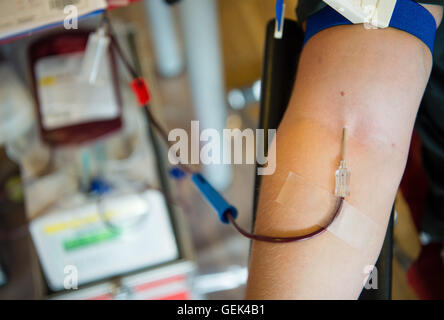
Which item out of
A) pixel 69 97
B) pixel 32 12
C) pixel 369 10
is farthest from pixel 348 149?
pixel 69 97

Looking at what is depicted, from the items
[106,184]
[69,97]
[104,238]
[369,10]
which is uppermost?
[369,10]

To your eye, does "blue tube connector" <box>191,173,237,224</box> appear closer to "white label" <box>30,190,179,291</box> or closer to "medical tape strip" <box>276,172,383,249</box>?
"medical tape strip" <box>276,172,383,249</box>

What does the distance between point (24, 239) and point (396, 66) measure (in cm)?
146

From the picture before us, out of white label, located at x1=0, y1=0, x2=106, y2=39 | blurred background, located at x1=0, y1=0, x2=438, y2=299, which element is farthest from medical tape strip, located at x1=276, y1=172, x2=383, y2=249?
white label, located at x1=0, y1=0, x2=106, y2=39

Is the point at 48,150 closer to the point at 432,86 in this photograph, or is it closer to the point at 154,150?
the point at 154,150

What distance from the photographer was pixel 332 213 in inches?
19.6

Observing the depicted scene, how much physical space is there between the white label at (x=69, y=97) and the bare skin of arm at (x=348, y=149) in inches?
28.1

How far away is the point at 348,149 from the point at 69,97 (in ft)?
2.81

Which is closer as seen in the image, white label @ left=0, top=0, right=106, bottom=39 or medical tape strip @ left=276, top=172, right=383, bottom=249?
medical tape strip @ left=276, top=172, right=383, bottom=249

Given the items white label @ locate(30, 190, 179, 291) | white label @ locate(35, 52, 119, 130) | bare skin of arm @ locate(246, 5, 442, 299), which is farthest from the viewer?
white label @ locate(35, 52, 119, 130)

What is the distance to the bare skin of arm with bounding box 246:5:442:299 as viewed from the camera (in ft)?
1.60

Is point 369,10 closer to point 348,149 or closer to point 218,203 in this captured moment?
point 348,149
